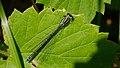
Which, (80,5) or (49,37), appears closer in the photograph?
(49,37)

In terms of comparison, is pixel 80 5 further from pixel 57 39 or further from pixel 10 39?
pixel 10 39

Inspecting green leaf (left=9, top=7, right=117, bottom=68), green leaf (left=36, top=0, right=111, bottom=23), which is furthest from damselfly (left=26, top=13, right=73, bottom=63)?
green leaf (left=36, top=0, right=111, bottom=23)

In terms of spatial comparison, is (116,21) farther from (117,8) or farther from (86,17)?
(86,17)

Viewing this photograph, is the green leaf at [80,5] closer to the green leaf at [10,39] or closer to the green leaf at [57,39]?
the green leaf at [57,39]

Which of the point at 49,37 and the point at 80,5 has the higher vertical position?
the point at 80,5

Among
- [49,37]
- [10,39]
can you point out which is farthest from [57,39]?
[10,39]

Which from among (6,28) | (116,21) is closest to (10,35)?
(6,28)
